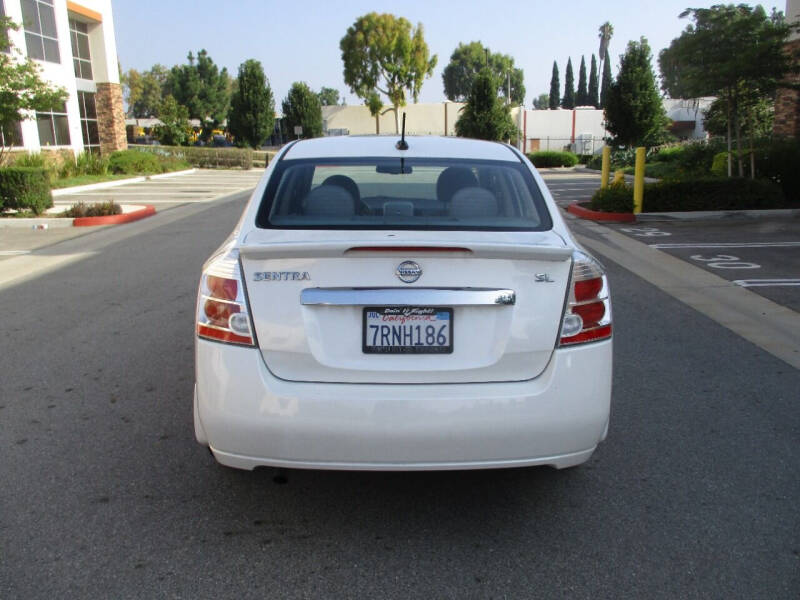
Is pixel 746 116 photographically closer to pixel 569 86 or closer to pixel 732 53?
pixel 732 53

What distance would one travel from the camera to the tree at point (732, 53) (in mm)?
13891

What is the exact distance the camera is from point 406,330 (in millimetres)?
2900

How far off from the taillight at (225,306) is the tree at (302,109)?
Answer: 179 feet

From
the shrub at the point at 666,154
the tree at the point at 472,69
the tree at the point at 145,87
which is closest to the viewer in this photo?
Answer: the shrub at the point at 666,154

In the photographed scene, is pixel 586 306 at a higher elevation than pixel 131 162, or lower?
lower

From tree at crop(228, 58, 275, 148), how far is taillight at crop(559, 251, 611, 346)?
48368mm

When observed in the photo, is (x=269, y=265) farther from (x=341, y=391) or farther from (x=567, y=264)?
(x=567, y=264)

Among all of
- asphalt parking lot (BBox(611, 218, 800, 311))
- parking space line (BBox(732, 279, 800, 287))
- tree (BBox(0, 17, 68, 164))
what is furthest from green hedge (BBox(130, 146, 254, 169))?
parking space line (BBox(732, 279, 800, 287))

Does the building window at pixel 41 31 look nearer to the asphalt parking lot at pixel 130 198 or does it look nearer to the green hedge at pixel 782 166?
the asphalt parking lot at pixel 130 198

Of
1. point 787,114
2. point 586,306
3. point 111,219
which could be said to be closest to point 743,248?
point 586,306

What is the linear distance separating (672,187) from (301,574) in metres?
14.0

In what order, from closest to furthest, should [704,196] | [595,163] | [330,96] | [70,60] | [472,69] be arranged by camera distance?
[704,196]
[70,60]
[595,163]
[472,69]
[330,96]

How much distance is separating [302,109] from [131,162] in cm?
2740

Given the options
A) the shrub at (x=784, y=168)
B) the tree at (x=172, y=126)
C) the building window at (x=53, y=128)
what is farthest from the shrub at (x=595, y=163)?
the tree at (x=172, y=126)
